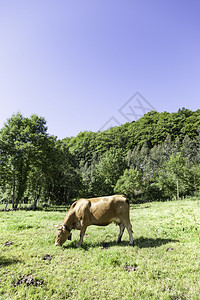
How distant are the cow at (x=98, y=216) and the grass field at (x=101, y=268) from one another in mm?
648

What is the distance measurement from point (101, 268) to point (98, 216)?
2748 millimetres

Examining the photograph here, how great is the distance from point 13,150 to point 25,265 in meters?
21.5

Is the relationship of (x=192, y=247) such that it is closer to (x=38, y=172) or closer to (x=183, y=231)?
(x=183, y=231)

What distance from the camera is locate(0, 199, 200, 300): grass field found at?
4.70 metres

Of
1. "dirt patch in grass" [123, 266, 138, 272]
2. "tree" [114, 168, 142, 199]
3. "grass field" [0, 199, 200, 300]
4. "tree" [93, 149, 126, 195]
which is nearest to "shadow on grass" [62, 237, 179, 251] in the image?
"grass field" [0, 199, 200, 300]

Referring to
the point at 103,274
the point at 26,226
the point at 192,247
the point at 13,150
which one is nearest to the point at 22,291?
the point at 103,274

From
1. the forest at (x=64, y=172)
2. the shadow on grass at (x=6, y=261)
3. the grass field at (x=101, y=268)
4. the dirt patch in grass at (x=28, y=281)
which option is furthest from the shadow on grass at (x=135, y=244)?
the forest at (x=64, y=172)

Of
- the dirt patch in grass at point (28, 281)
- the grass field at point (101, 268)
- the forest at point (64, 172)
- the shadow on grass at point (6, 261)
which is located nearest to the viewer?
the grass field at point (101, 268)

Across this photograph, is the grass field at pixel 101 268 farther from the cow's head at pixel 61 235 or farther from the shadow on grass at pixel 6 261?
the cow's head at pixel 61 235

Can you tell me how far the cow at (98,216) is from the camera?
27.9ft

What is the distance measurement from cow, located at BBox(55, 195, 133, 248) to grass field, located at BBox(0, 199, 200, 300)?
2.13 ft

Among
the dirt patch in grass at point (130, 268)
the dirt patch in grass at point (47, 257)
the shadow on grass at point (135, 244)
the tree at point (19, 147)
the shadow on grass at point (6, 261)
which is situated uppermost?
the tree at point (19, 147)

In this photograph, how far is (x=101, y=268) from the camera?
5969 millimetres

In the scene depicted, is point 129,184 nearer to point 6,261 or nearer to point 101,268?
point 101,268
